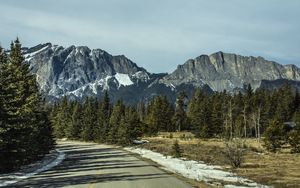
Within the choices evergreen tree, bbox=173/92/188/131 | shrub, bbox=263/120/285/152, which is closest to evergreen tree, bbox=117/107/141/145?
shrub, bbox=263/120/285/152

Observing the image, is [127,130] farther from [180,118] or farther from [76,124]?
[180,118]

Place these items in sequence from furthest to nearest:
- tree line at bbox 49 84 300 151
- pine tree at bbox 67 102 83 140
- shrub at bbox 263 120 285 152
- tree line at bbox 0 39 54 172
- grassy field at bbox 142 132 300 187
A: 1. pine tree at bbox 67 102 83 140
2. tree line at bbox 49 84 300 151
3. shrub at bbox 263 120 285 152
4. tree line at bbox 0 39 54 172
5. grassy field at bbox 142 132 300 187

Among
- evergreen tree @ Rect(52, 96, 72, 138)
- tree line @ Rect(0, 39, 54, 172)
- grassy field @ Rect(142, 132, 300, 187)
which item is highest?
evergreen tree @ Rect(52, 96, 72, 138)

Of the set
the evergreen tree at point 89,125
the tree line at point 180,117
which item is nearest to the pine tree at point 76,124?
the tree line at point 180,117

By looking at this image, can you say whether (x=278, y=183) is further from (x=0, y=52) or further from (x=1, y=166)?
(x=0, y=52)

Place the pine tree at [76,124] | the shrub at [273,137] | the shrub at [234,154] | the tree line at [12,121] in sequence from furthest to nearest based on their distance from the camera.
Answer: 1. the pine tree at [76,124]
2. the shrub at [273,137]
3. the shrub at [234,154]
4. the tree line at [12,121]

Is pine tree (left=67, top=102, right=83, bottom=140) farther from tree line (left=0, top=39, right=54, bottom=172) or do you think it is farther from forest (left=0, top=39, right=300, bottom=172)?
tree line (left=0, top=39, right=54, bottom=172)

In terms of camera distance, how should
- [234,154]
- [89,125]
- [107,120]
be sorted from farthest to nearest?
[89,125] < [107,120] < [234,154]

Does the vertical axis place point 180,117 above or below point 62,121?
above

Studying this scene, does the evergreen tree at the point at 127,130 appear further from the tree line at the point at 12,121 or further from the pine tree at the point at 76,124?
the tree line at the point at 12,121

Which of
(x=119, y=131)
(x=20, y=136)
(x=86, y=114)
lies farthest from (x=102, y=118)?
(x=20, y=136)

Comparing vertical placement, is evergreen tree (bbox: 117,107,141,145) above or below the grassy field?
above

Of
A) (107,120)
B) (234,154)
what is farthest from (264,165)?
(107,120)

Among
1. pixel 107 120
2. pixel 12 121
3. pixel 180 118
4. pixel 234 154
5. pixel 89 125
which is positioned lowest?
pixel 234 154
